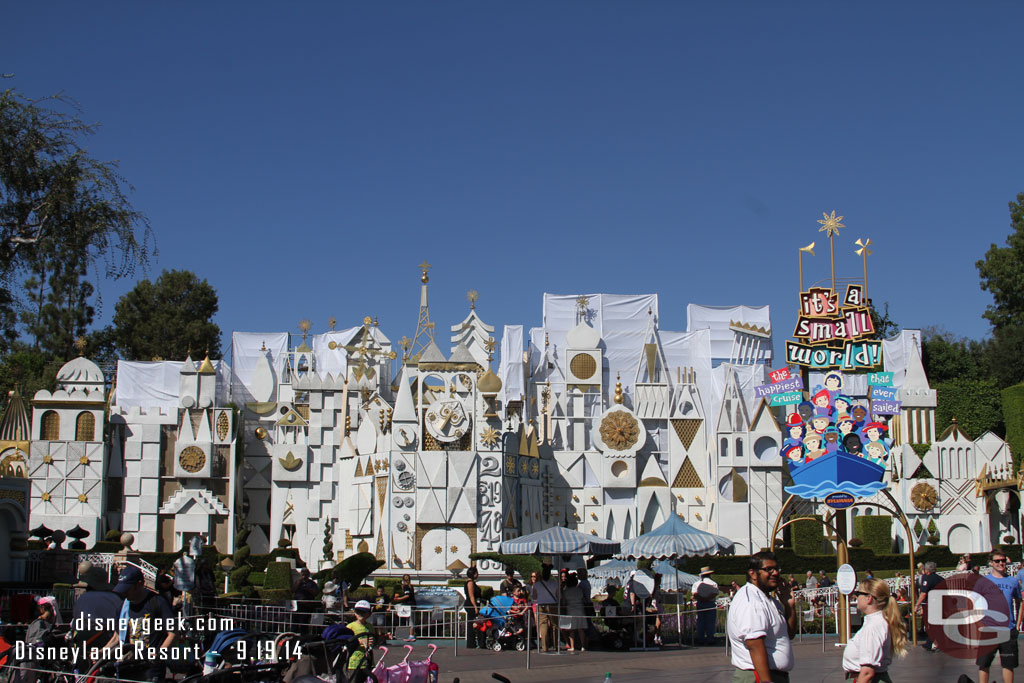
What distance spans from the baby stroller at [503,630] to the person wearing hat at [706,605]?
13.1 feet

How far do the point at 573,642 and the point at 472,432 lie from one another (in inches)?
786

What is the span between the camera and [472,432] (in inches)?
1636

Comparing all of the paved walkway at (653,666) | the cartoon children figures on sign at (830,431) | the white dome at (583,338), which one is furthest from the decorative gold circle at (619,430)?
the paved walkway at (653,666)

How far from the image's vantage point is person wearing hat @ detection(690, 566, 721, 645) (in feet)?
76.4

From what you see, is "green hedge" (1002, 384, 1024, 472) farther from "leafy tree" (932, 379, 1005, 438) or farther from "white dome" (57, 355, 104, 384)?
"white dome" (57, 355, 104, 384)

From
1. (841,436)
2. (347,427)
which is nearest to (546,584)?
(841,436)

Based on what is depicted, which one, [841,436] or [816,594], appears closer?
[816,594]

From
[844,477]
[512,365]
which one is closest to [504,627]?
[844,477]

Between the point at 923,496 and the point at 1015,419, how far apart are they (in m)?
9.03

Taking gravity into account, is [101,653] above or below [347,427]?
below

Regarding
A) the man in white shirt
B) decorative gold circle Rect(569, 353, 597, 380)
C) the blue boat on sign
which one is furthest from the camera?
decorative gold circle Rect(569, 353, 597, 380)

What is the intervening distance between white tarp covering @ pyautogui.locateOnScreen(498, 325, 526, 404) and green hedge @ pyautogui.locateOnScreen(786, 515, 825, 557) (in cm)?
1909

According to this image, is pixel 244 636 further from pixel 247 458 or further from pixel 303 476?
pixel 247 458

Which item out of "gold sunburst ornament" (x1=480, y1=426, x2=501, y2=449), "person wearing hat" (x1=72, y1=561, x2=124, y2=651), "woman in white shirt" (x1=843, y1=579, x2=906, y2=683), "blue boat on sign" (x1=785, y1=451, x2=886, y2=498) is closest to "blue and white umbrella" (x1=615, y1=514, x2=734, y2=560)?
"blue boat on sign" (x1=785, y1=451, x2=886, y2=498)
